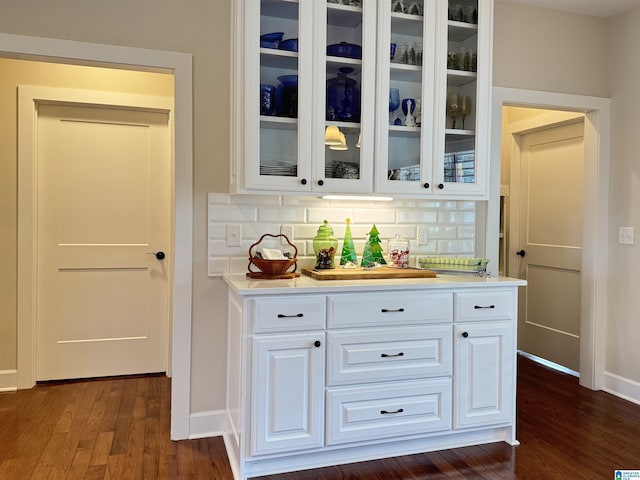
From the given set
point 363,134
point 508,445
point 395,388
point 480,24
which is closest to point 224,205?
point 363,134

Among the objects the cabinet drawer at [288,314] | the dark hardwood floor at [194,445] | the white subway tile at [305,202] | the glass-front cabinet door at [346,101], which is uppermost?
the glass-front cabinet door at [346,101]

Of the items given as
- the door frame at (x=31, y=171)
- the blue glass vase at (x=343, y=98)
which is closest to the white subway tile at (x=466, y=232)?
the blue glass vase at (x=343, y=98)

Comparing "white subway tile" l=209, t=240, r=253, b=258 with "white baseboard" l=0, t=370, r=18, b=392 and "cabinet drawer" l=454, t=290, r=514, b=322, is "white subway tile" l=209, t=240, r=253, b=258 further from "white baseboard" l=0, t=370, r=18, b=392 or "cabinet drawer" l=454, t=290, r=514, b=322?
"white baseboard" l=0, t=370, r=18, b=392

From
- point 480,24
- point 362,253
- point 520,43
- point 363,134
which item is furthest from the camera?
point 520,43

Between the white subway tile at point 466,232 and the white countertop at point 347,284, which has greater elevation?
the white subway tile at point 466,232

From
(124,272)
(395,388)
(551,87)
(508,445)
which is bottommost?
(508,445)

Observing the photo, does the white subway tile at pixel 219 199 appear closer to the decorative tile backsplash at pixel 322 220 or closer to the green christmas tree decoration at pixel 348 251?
the decorative tile backsplash at pixel 322 220

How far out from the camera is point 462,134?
2.74 m

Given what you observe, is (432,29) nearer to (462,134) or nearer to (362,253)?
(462,134)

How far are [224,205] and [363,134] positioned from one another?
84cm

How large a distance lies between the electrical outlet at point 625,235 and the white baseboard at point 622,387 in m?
0.92

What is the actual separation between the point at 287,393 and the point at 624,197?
106 inches

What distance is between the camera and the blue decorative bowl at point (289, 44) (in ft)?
8.04

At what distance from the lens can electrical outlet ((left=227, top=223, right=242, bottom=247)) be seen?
2697 millimetres
